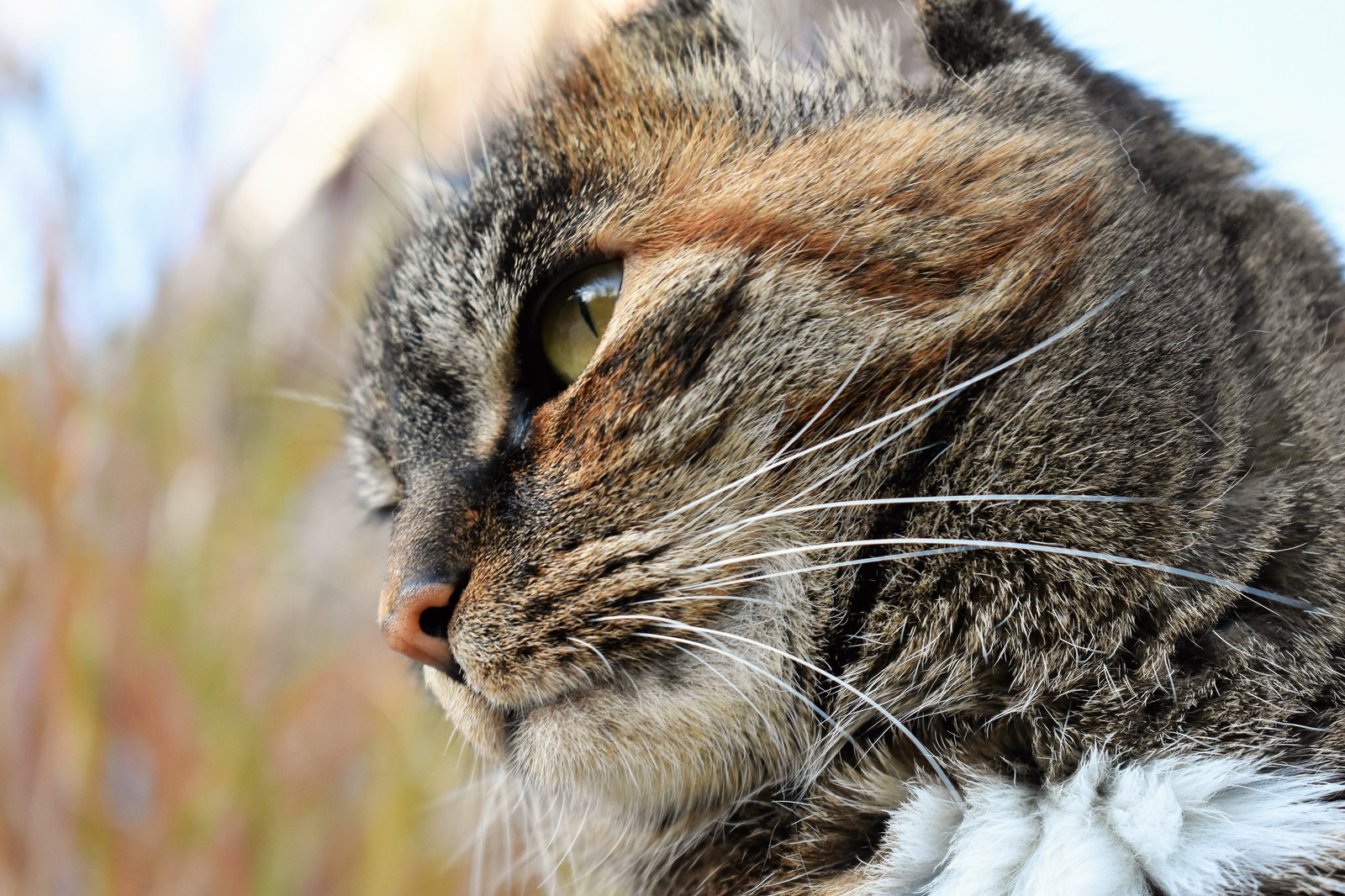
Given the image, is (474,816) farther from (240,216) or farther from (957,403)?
(240,216)

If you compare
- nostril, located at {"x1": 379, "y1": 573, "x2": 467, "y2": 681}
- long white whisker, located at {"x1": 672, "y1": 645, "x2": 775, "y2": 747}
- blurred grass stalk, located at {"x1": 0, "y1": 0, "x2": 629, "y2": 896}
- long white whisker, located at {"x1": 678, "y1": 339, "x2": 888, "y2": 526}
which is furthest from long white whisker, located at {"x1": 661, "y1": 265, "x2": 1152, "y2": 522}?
blurred grass stalk, located at {"x1": 0, "y1": 0, "x2": 629, "y2": 896}

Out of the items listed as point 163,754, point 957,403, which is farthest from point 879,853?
A: point 163,754

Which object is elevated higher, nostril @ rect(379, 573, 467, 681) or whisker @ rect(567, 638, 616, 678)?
nostril @ rect(379, 573, 467, 681)

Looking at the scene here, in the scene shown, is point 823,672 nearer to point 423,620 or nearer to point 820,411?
point 820,411

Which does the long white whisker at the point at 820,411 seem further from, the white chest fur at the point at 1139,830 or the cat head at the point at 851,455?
the white chest fur at the point at 1139,830

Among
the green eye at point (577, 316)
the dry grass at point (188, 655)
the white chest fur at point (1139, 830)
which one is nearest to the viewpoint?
the white chest fur at point (1139, 830)

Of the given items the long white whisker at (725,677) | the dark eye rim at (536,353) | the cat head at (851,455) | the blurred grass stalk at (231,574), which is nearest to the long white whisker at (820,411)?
the cat head at (851,455)

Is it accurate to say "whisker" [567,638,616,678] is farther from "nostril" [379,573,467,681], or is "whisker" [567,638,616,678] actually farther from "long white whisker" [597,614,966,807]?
"nostril" [379,573,467,681]
